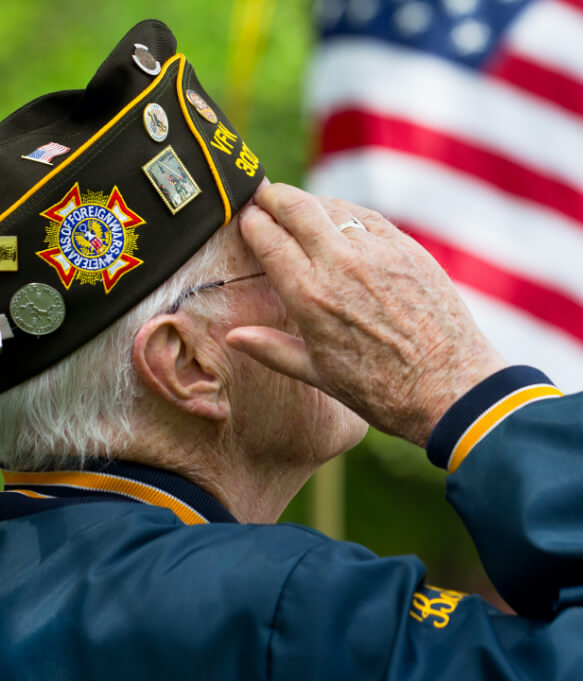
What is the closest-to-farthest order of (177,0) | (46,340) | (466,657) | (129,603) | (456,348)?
(466,657)
(129,603)
(456,348)
(46,340)
(177,0)

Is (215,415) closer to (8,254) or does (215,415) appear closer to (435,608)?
(8,254)

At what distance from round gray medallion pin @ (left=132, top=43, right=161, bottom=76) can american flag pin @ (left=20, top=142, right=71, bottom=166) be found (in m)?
0.26

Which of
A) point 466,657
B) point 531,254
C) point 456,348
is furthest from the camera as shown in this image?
point 531,254

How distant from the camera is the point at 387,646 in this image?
5.16 feet

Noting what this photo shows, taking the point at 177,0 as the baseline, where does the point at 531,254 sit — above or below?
below

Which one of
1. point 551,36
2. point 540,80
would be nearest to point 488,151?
point 540,80

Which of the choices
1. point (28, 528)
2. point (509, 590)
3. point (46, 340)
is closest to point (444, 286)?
point (509, 590)

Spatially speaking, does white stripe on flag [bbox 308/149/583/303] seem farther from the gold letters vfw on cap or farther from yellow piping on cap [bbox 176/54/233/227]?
the gold letters vfw on cap

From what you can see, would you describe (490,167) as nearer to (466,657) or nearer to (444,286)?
(444,286)

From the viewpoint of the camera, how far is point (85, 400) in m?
2.02

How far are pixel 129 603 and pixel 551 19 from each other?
15.7ft

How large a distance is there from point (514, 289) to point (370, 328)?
3.70 metres

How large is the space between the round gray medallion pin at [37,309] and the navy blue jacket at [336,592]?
0.42 metres

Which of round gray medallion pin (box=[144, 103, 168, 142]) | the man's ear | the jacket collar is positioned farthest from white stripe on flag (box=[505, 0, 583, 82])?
the jacket collar
